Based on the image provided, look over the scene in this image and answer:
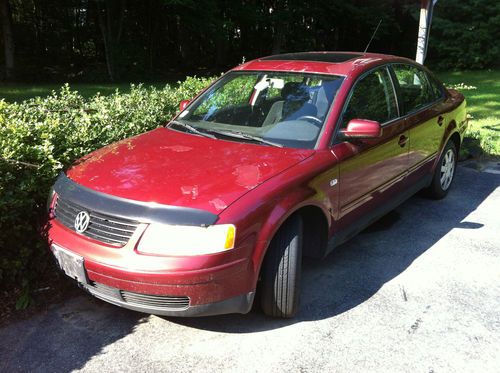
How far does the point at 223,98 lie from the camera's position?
425cm

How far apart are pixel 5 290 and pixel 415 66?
4.32m

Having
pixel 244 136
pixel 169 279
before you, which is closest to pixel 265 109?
pixel 244 136

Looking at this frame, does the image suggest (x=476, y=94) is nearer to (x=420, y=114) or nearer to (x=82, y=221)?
(x=420, y=114)

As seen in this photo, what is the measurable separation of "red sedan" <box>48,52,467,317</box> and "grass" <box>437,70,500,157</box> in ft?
10.8

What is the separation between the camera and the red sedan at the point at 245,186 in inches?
105

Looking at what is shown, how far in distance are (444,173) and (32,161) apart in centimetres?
425

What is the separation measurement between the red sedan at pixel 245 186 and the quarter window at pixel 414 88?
0.09 ft

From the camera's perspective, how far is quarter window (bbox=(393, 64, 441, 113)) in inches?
179

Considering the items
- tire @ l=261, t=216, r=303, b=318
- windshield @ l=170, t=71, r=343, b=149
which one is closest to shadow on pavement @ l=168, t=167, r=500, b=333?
tire @ l=261, t=216, r=303, b=318

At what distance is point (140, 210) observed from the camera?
271cm

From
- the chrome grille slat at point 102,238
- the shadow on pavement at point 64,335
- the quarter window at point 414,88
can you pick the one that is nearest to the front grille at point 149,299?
the chrome grille slat at point 102,238

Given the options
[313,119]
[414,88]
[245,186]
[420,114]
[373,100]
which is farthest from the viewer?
[414,88]

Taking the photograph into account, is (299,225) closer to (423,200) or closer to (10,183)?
(10,183)

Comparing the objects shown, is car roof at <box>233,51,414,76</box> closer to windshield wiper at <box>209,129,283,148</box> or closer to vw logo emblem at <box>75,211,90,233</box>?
windshield wiper at <box>209,129,283,148</box>
